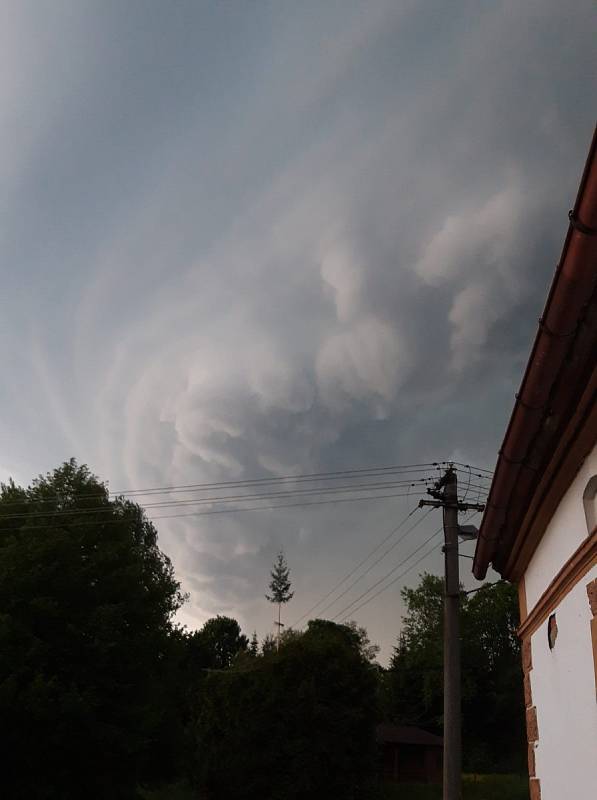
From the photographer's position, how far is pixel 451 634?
56.0ft

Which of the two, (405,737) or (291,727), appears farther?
(405,737)

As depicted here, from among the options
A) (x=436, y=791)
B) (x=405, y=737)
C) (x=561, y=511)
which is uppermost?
(x=405, y=737)

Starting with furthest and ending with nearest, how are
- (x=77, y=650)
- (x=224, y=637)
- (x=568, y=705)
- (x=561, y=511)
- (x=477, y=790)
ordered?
(x=224, y=637) < (x=477, y=790) < (x=77, y=650) < (x=561, y=511) < (x=568, y=705)

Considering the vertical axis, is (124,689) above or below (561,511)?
above

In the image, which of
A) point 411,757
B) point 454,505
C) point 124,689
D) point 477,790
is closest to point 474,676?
point 411,757

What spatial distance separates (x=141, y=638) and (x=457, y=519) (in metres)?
16.4

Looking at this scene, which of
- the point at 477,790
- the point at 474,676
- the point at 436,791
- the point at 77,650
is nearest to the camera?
the point at 77,650

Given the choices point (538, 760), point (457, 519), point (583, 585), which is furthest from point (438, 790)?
point (583, 585)

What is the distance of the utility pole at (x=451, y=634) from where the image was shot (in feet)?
52.5

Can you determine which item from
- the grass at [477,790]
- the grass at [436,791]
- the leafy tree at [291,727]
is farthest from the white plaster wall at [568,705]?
the grass at [436,791]

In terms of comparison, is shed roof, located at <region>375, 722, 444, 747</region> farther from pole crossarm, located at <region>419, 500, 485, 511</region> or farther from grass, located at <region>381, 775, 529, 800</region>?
pole crossarm, located at <region>419, 500, 485, 511</region>

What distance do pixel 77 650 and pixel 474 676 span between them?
41.2 meters

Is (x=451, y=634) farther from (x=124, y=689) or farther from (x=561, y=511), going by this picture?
(x=124, y=689)

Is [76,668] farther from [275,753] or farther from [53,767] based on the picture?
[275,753]
